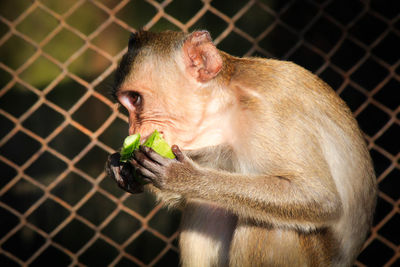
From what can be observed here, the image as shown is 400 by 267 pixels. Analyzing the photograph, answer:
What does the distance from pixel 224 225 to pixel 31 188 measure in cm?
276

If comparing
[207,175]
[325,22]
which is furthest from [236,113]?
[325,22]

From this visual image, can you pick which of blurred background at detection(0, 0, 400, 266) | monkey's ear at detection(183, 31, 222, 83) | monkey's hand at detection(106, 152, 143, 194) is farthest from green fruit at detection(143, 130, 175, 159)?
blurred background at detection(0, 0, 400, 266)

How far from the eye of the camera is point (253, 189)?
2221 mm

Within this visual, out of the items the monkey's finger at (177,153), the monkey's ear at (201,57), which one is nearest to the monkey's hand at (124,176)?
the monkey's finger at (177,153)

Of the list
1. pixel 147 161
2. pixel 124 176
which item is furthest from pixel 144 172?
pixel 124 176

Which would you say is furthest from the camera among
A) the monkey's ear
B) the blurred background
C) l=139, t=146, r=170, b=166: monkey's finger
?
the blurred background

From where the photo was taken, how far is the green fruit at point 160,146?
7.32 ft

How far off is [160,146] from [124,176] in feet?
1.24

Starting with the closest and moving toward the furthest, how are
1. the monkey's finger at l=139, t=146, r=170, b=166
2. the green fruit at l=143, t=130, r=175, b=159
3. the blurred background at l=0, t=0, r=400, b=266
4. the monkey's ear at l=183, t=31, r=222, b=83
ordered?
the monkey's finger at l=139, t=146, r=170, b=166 → the green fruit at l=143, t=130, r=175, b=159 → the monkey's ear at l=183, t=31, r=222, b=83 → the blurred background at l=0, t=0, r=400, b=266

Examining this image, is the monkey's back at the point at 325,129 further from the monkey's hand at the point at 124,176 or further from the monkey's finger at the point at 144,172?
the monkey's hand at the point at 124,176

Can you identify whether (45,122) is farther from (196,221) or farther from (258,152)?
(258,152)

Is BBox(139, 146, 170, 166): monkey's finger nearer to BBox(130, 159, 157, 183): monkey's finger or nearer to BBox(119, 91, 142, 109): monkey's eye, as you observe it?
BBox(130, 159, 157, 183): monkey's finger

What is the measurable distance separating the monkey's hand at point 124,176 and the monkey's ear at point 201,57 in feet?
1.94

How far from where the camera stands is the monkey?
2221mm
